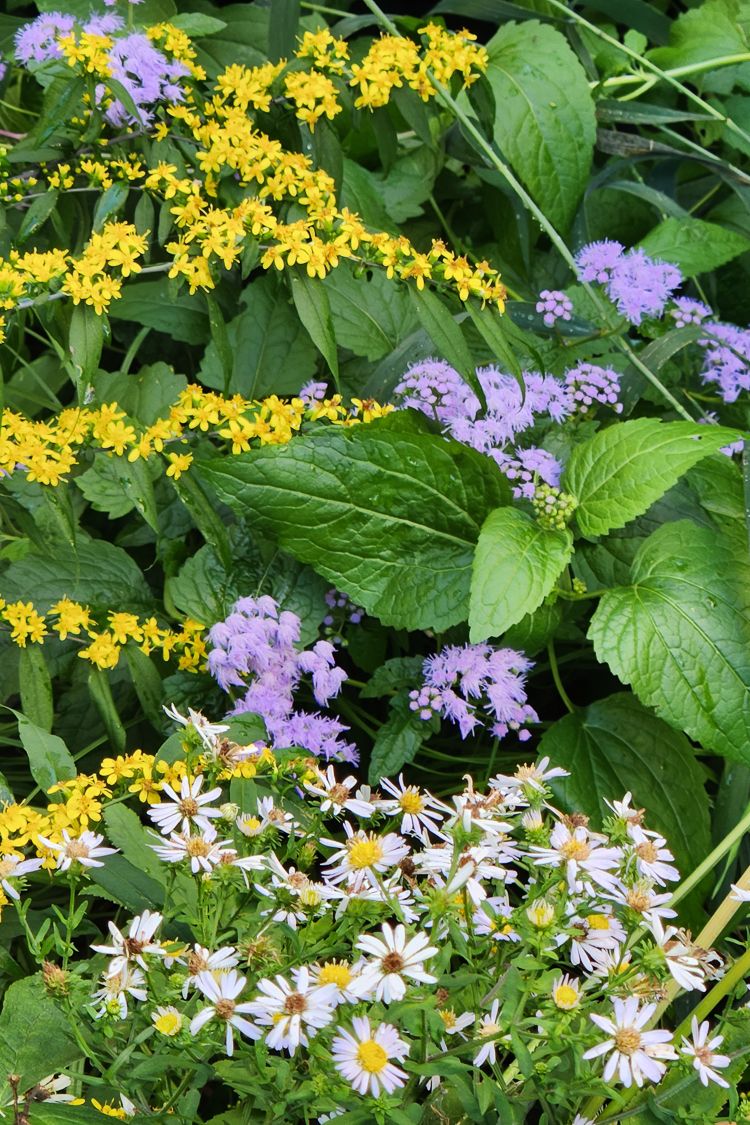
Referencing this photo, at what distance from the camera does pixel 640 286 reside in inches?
45.3

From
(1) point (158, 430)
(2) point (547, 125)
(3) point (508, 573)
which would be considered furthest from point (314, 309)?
(2) point (547, 125)

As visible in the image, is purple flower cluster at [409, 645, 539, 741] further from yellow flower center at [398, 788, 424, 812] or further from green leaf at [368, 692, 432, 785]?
yellow flower center at [398, 788, 424, 812]

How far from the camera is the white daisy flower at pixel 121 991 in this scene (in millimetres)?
586

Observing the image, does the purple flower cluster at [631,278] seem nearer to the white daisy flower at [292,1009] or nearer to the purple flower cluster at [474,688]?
the purple flower cluster at [474,688]

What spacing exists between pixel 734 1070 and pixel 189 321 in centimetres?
85

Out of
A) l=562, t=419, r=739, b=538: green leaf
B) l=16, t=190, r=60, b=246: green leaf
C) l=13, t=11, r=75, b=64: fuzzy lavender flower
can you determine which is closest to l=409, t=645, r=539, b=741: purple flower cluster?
l=562, t=419, r=739, b=538: green leaf

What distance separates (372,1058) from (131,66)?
0.80 metres

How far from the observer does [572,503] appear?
3.17 feet

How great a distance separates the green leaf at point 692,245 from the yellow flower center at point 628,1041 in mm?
870

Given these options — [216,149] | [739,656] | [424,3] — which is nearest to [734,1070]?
[739,656]

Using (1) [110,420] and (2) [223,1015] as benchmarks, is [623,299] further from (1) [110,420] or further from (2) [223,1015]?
(2) [223,1015]

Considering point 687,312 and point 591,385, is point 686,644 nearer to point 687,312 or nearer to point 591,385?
point 591,385

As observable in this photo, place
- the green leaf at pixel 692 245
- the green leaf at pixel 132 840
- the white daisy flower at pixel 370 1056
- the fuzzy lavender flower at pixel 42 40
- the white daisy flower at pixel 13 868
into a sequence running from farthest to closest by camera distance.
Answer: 1. the green leaf at pixel 692 245
2. the fuzzy lavender flower at pixel 42 40
3. the green leaf at pixel 132 840
4. the white daisy flower at pixel 13 868
5. the white daisy flower at pixel 370 1056

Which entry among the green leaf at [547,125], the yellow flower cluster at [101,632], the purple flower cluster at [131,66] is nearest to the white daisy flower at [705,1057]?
the yellow flower cluster at [101,632]
